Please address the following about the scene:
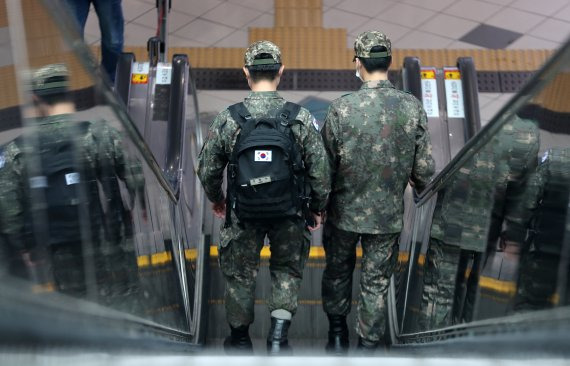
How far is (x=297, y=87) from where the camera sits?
24.1 ft

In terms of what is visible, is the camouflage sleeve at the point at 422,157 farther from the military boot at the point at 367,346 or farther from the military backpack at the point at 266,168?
Answer: the military boot at the point at 367,346

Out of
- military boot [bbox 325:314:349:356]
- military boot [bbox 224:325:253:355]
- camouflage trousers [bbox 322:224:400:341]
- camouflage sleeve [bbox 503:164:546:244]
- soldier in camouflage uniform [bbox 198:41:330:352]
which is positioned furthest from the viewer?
military boot [bbox 325:314:349:356]

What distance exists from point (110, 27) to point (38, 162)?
4191 mm

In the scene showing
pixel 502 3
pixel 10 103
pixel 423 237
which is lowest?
pixel 423 237

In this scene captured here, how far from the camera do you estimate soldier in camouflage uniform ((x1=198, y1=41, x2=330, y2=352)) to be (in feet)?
11.7

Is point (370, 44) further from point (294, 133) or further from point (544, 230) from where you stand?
point (544, 230)

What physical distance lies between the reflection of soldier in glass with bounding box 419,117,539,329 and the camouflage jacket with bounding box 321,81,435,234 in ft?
0.64

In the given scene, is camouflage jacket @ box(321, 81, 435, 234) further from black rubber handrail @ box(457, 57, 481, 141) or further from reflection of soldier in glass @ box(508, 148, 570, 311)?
black rubber handrail @ box(457, 57, 481, 141)

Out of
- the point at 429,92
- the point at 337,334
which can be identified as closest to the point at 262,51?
the point at 337,334

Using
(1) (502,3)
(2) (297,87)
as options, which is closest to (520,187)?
(2) (297,87)

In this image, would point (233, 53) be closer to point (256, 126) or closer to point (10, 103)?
point (256, 126)

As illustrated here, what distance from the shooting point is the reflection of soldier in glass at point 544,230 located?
232 cm

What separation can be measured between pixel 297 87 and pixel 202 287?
118 inches

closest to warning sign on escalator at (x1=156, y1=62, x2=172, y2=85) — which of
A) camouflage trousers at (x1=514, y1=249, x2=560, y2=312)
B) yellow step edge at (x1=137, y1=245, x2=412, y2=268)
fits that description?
yellow step edge at (x1=137, y1=245, x2=412, y2=268)
